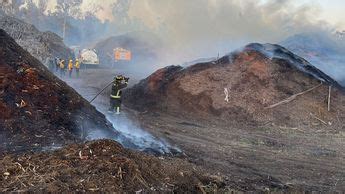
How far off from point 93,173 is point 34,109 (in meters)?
4.65

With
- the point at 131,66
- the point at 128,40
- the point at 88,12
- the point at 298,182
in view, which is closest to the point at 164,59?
the point at 131,66

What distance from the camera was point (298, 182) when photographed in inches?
401

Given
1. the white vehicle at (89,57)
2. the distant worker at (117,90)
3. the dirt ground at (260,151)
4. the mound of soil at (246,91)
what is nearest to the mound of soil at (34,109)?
the dirt ground at (260,151)

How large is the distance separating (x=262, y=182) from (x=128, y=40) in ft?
212

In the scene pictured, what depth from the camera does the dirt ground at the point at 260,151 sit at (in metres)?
10.3

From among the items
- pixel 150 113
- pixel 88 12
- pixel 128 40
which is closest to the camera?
→ pixel 150 113

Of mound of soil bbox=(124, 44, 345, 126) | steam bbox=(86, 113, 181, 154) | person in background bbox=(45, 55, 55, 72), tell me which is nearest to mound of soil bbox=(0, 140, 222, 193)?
steam bbox=(86, 113, 181, 154)

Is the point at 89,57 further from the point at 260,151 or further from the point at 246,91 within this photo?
the point at 260,151

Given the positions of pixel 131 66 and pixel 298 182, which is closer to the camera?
pixel 298 182

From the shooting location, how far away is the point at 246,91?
68.1 feet

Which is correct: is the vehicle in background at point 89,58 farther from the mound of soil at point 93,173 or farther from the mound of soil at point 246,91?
the mound of soil at point 93,173

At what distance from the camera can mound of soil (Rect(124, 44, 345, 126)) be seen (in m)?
19.2

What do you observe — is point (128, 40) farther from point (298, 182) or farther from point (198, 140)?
point (298, 182)

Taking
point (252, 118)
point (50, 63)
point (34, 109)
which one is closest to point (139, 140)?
point (34, 109)
